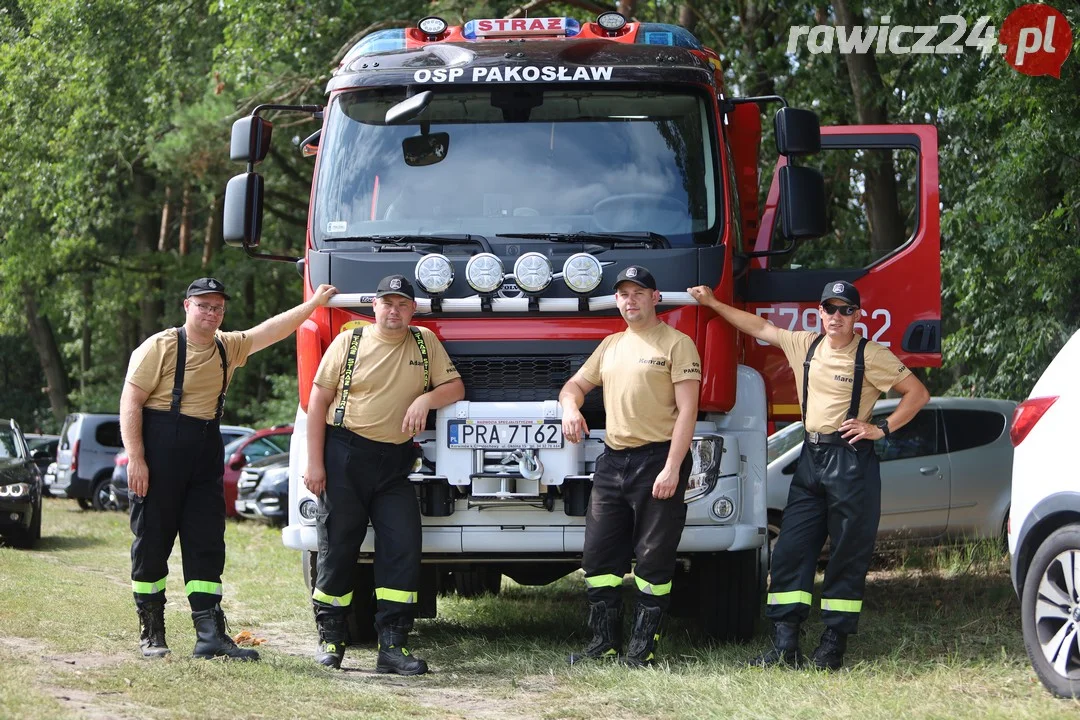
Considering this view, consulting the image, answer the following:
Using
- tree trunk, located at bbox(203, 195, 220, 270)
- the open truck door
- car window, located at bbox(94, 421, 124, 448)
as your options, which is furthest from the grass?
tree trunk, located at bbox(203, 195, 220, 270)

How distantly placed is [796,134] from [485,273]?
1.70 meters

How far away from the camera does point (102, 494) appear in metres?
23.2

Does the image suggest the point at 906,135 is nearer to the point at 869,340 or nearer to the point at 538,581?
the point at 869,340

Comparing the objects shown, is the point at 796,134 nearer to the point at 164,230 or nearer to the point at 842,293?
the point at 842,293

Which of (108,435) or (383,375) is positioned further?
(108,435)

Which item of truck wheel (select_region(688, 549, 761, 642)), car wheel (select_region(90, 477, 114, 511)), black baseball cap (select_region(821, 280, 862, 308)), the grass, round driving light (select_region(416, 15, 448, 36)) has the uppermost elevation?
round driving light (select_region(416, 15, 448, 36))

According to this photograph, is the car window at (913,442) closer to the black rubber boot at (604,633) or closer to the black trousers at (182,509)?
the black rubber boot at (604,633)

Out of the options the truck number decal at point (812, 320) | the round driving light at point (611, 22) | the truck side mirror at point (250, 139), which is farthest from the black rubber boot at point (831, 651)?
the truck side mirror at point (250, 139)

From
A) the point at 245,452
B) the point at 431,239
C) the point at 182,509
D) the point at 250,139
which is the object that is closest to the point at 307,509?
the point at 182,509

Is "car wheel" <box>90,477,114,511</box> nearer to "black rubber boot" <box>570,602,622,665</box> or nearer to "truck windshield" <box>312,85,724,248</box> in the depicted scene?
"truck windshield" <box>312,85,724,248</box>

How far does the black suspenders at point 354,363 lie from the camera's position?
266 inches

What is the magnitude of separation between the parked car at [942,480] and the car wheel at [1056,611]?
5229 millimetres

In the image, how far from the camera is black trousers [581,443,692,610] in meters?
6.68

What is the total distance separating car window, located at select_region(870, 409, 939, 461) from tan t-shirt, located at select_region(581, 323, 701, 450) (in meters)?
5.13
